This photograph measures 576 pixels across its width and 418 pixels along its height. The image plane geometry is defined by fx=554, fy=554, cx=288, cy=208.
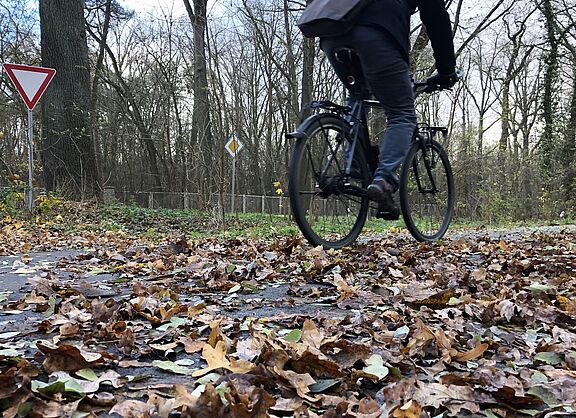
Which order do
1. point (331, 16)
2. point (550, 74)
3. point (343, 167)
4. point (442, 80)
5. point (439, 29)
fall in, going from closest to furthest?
point (331, 16)
point (439, 29)
point (343, 167)
point (442, 80)
point (550, 74)

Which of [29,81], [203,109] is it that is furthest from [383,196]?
[29,81]

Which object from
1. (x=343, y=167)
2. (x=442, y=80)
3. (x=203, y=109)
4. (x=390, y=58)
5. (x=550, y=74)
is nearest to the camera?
(x=390, y=58)

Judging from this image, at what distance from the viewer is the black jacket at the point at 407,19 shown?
307 cm

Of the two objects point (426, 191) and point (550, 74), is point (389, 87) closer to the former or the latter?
point (426, 191)

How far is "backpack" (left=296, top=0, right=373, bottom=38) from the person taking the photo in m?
2.98

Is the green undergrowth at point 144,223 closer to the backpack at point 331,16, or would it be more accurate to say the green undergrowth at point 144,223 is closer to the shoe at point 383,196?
the shoe at point 383,196

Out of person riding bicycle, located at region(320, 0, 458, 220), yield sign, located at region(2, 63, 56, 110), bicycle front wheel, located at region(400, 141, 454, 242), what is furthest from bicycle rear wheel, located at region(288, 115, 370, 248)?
yield sign, located at region(2, 63, 56, 110)

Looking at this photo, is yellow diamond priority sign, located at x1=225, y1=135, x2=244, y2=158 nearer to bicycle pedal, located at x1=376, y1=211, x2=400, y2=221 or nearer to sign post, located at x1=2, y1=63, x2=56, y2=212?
sign post, located at x1=2, y1=63, x2=56, y2=212

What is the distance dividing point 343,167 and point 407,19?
971 mm

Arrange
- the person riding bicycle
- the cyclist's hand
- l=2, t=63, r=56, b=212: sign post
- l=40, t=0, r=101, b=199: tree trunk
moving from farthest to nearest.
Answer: l=40, t=0, r=101, b=199: tree trunk → l=2, t=63, r=56, b=212: sign post → the cyclist's hand → the person riding bicycle

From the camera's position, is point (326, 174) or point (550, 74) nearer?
point (326, 174)

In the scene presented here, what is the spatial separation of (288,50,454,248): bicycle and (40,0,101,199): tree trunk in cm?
876

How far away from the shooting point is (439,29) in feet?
11.2

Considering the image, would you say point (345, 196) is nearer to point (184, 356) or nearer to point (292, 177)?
point (292, 177)
